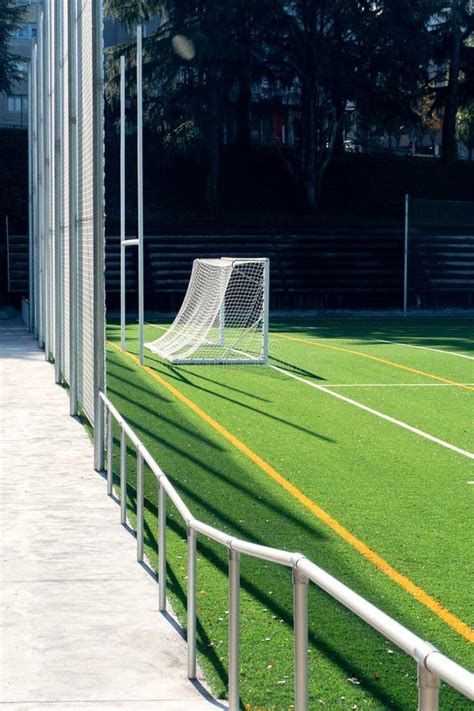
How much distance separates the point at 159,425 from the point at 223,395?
324 cm

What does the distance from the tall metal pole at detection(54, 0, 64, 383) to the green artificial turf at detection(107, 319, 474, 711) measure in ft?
3.57

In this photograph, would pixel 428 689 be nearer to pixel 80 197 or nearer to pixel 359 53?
pixel 80 197

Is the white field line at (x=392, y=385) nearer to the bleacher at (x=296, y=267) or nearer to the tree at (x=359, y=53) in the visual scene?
the bleacher at (x=296, y=267)

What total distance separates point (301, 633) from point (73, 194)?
1133 centimetres

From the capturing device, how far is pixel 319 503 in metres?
Answer: 10.4

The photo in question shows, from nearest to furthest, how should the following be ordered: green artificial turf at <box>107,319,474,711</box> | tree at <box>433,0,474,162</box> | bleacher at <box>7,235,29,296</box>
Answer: green artificial turf at <box>107,319,474,711</box> → bleacher at <box>7,235,29,296</box> → tree at <box>433,0,474,162</box>

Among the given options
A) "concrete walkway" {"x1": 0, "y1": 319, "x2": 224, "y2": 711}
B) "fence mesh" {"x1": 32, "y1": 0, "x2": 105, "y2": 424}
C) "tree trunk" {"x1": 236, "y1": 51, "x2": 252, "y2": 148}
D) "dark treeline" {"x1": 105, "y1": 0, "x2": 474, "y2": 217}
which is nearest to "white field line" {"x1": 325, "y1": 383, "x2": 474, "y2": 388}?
"fence mesh" {"x1": 32, "y1": 0, "x2": 105, "y2": 424}

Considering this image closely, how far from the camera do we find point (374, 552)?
872 centimetres

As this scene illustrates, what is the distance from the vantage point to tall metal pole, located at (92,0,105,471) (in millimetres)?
11930

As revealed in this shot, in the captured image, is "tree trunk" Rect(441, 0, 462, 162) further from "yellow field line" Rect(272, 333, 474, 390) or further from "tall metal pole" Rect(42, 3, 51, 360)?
"tall metal pole" Rect(42, 3, 51, 360)

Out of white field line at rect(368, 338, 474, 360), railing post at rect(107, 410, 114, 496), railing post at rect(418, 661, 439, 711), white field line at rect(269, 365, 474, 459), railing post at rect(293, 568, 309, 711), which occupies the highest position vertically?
railing post at rect(418, 661, 439, 711)

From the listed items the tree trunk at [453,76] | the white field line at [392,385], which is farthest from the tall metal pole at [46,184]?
the tree trunk at [453,76]

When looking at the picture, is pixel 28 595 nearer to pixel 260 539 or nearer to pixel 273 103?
pixel 260 539

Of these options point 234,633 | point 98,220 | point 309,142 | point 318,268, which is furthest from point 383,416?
point 309,142
